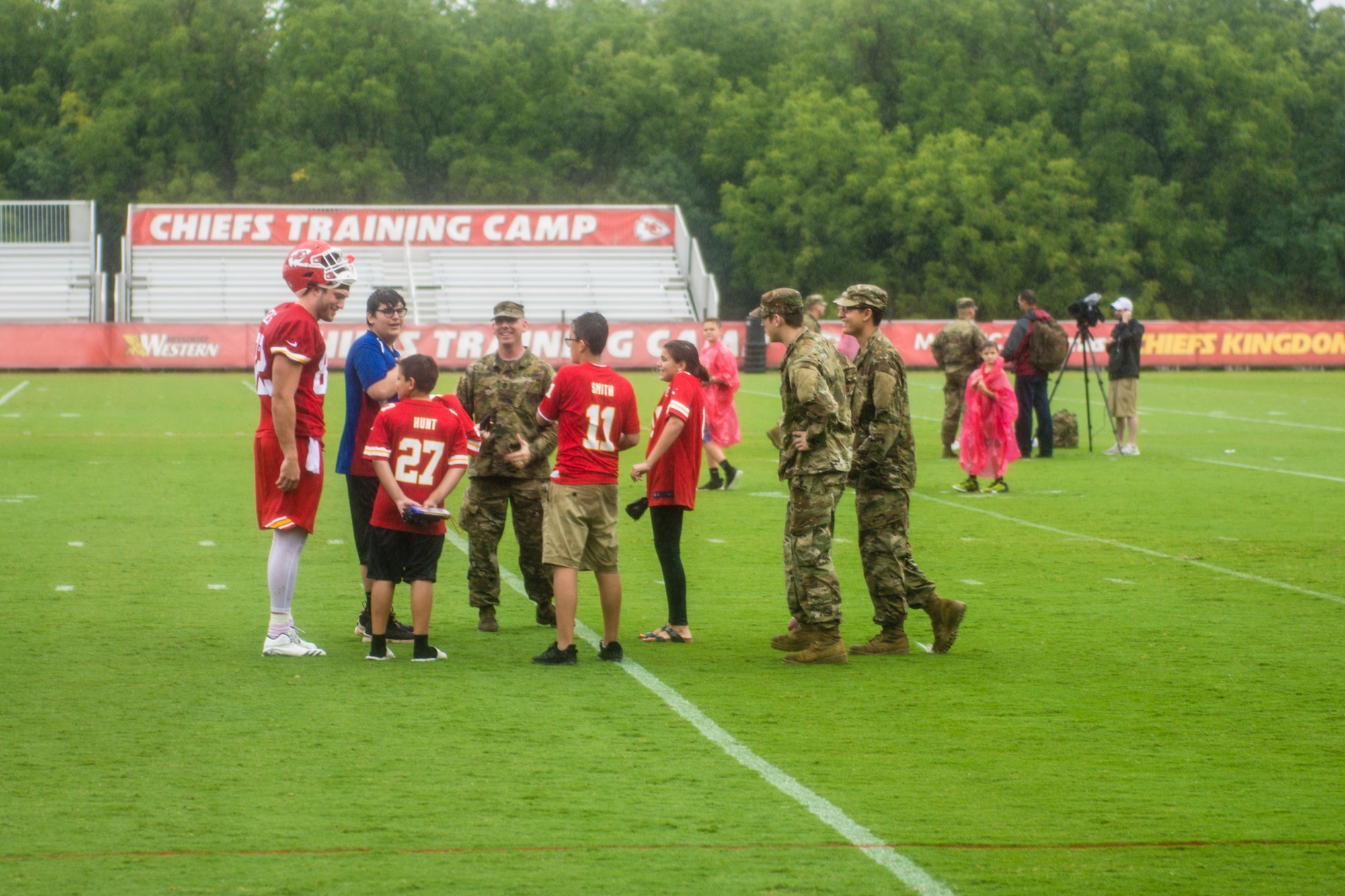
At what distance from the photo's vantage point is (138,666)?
7.89 metres

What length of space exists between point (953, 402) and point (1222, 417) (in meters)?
9.82

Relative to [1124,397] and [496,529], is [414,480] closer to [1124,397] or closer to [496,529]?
[496,529]

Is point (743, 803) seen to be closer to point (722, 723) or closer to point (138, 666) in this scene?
point (722, 723)

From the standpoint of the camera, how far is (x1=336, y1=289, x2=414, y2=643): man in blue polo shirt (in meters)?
8.41

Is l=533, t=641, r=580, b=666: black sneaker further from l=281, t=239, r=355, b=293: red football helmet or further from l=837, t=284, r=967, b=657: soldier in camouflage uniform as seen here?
l=281, t=239, r=355, b=293: red football helmet

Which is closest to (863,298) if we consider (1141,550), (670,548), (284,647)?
(670,548)

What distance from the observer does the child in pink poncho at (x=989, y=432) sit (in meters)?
16.3

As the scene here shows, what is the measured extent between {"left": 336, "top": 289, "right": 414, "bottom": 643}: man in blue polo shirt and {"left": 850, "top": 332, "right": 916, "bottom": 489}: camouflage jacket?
2.42 meters

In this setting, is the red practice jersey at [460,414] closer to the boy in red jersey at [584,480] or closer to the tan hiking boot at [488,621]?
the boy in red jersey at [584,480]

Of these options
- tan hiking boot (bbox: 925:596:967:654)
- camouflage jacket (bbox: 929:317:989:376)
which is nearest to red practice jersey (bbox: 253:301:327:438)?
tan hiking boot (bbox: 925:596:967:654)

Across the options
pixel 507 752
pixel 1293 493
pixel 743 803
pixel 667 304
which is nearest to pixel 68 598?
pixel 507 752

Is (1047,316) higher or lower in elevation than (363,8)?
lower

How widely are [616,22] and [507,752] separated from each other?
227ft

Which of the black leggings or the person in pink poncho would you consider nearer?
the black leggings
